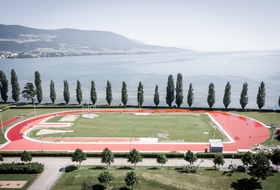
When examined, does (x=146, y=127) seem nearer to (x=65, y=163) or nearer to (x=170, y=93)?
(x=65, y=163)

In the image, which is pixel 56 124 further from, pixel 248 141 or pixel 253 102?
pixel 253 102

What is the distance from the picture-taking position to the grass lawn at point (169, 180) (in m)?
32.3

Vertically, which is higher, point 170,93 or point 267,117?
point 170,93

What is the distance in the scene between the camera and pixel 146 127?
58000mm

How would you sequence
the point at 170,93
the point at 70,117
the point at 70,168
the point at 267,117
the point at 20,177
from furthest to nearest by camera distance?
1. the point at 170,93
2. the point at 70,117
3. the point at 267,117
4. the point at 70,168
5. the point at 20,177

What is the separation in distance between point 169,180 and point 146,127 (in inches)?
983

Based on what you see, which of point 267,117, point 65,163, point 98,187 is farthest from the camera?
point 267,117

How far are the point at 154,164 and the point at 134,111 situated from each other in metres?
35.3

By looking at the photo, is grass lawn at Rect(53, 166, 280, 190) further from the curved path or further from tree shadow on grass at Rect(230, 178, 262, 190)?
the curved path

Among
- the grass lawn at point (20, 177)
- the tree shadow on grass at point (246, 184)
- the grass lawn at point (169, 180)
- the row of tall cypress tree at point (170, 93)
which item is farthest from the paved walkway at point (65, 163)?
the row of tall cypress tree at point (170, 93)

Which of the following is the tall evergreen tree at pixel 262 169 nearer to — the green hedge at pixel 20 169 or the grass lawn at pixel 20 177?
the grass lawn at pixel 20 177

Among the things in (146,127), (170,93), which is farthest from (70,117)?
(170,93)

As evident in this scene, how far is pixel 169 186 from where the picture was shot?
105ft

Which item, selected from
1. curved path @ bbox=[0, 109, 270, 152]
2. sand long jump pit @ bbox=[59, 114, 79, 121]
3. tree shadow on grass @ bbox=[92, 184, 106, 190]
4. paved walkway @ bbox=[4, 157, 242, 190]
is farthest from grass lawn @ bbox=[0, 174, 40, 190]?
sand long jump pit @ bbox=[59, 114, 79, 121]
